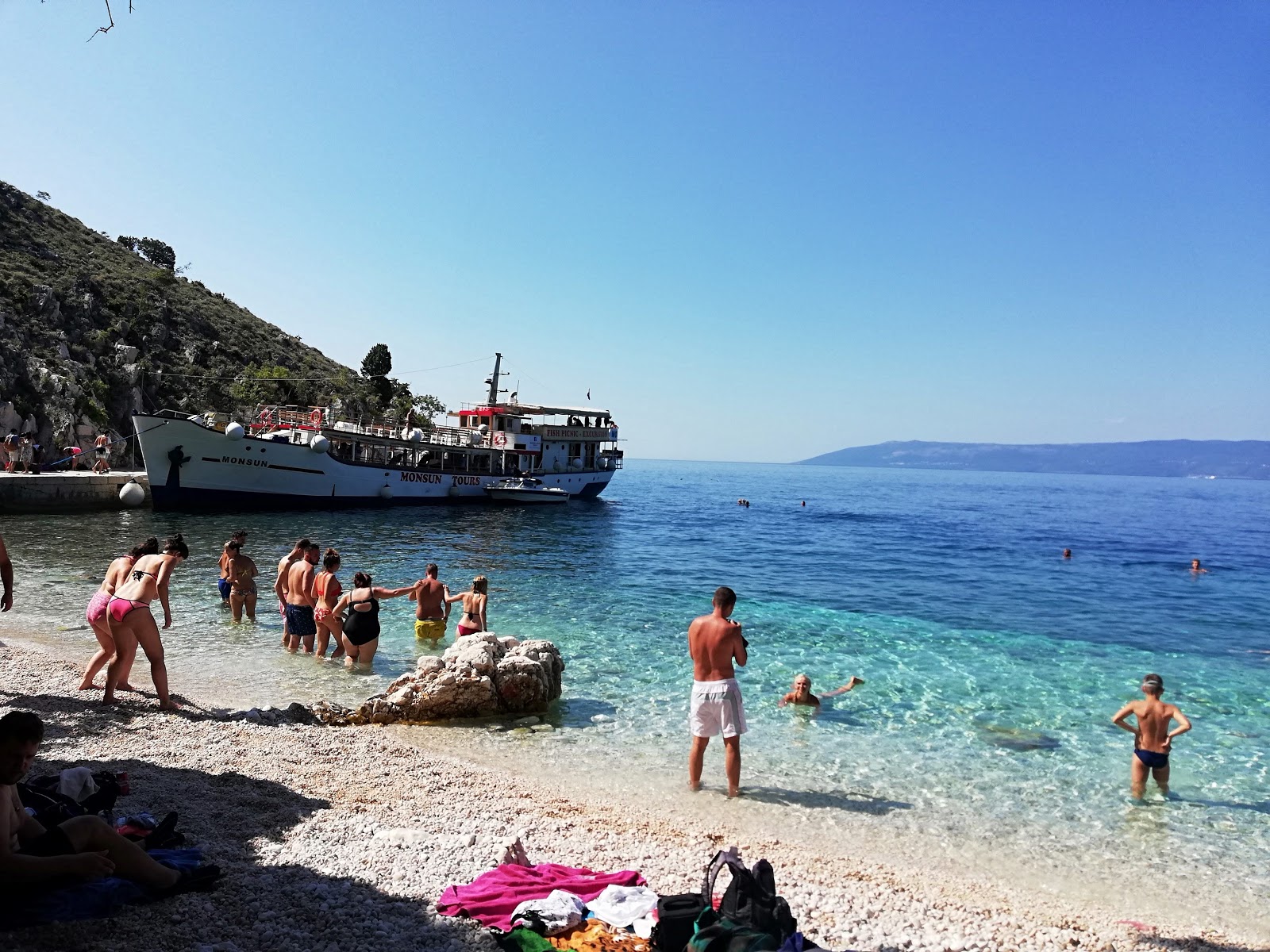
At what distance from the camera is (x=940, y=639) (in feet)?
49.2

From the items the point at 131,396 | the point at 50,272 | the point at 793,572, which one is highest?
the point at 50,272

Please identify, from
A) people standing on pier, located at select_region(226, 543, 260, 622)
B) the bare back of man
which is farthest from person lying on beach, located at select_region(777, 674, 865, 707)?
people standing on pier, located at select_region(226, 543, 260, 622)

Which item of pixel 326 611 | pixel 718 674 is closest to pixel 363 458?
pixel 326 611

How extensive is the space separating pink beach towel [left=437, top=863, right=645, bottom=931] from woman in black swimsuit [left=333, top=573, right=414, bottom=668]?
648 centimetres

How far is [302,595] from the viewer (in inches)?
418

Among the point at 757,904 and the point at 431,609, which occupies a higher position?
the point at 757,904

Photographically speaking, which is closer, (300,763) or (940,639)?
(300,763)

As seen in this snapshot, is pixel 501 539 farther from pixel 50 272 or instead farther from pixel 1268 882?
pixel 50 272

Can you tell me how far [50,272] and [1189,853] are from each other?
6204 cm

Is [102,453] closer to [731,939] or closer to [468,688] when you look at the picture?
[468,688]

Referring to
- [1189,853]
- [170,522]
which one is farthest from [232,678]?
[170,522]

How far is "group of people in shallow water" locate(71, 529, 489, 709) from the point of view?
7.11 m

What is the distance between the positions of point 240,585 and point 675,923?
37.0 feet

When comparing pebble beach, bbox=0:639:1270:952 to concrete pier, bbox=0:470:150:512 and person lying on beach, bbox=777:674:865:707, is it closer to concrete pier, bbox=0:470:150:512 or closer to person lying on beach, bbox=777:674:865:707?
person lying on beach, bbox=777:674:865:707
